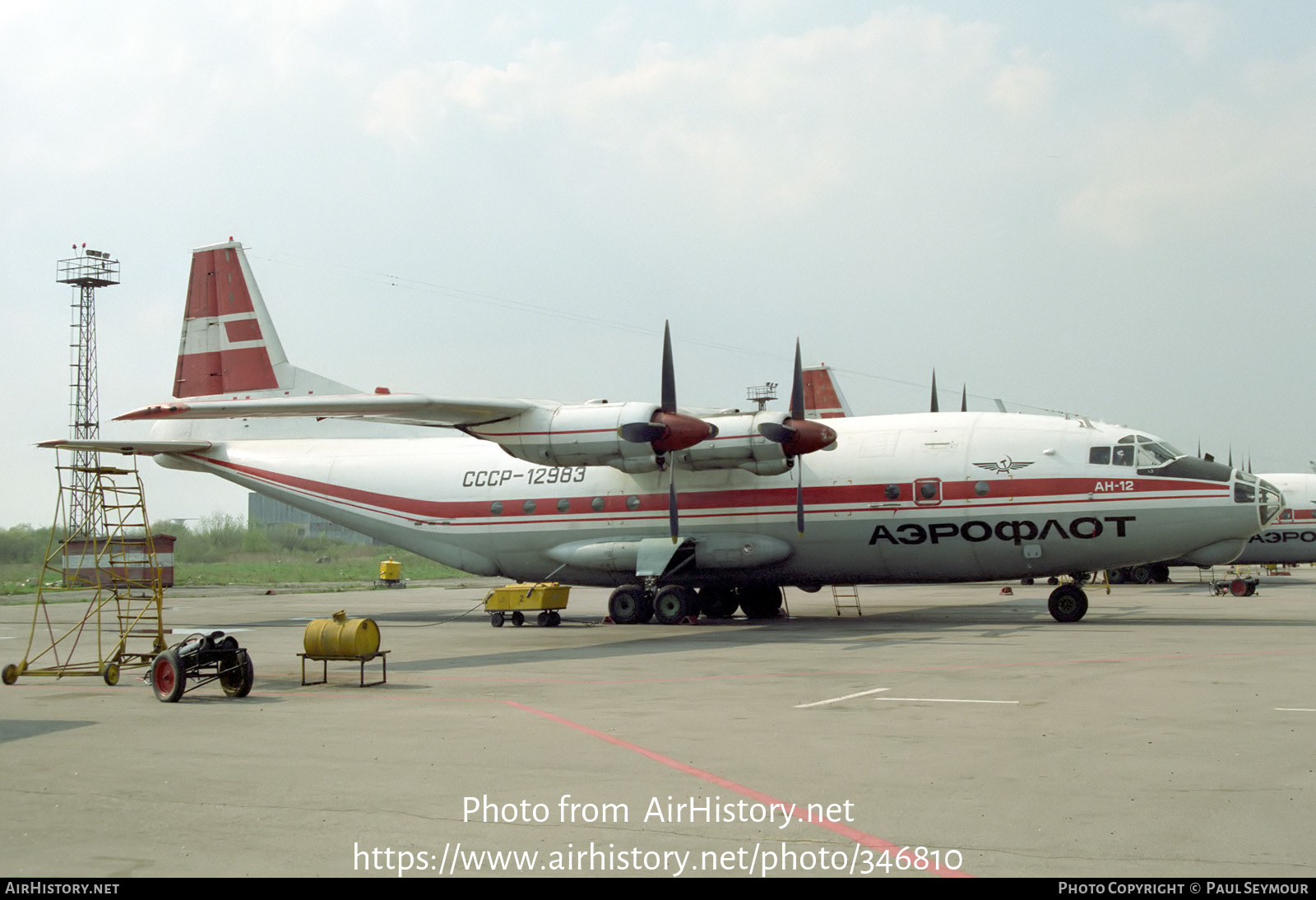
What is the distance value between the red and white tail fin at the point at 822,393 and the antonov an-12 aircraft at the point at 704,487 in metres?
14.3

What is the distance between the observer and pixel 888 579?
24.0 meters

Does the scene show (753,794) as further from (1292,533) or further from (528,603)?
(1292,533)

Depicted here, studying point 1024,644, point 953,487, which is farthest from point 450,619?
point 1024,644

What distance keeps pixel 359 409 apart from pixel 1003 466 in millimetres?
12930

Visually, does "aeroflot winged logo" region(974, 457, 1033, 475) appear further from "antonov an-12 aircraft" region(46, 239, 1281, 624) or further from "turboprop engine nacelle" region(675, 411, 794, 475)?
"turboprop engine nacelle" region(675, 411, 794, 475)

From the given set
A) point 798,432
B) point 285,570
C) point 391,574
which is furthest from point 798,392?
point 285,570

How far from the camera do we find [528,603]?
26203mm

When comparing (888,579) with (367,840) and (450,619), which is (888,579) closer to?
(450,619)

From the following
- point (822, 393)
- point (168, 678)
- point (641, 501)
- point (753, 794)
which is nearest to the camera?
point (753, 794)

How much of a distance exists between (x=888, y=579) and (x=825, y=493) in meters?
2.36

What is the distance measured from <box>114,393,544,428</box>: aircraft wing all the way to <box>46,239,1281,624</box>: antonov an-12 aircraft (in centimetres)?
5

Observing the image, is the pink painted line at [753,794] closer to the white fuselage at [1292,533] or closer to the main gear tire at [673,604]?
the main gear tire at [673,604]

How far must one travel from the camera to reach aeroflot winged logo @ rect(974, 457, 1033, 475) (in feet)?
73.9
